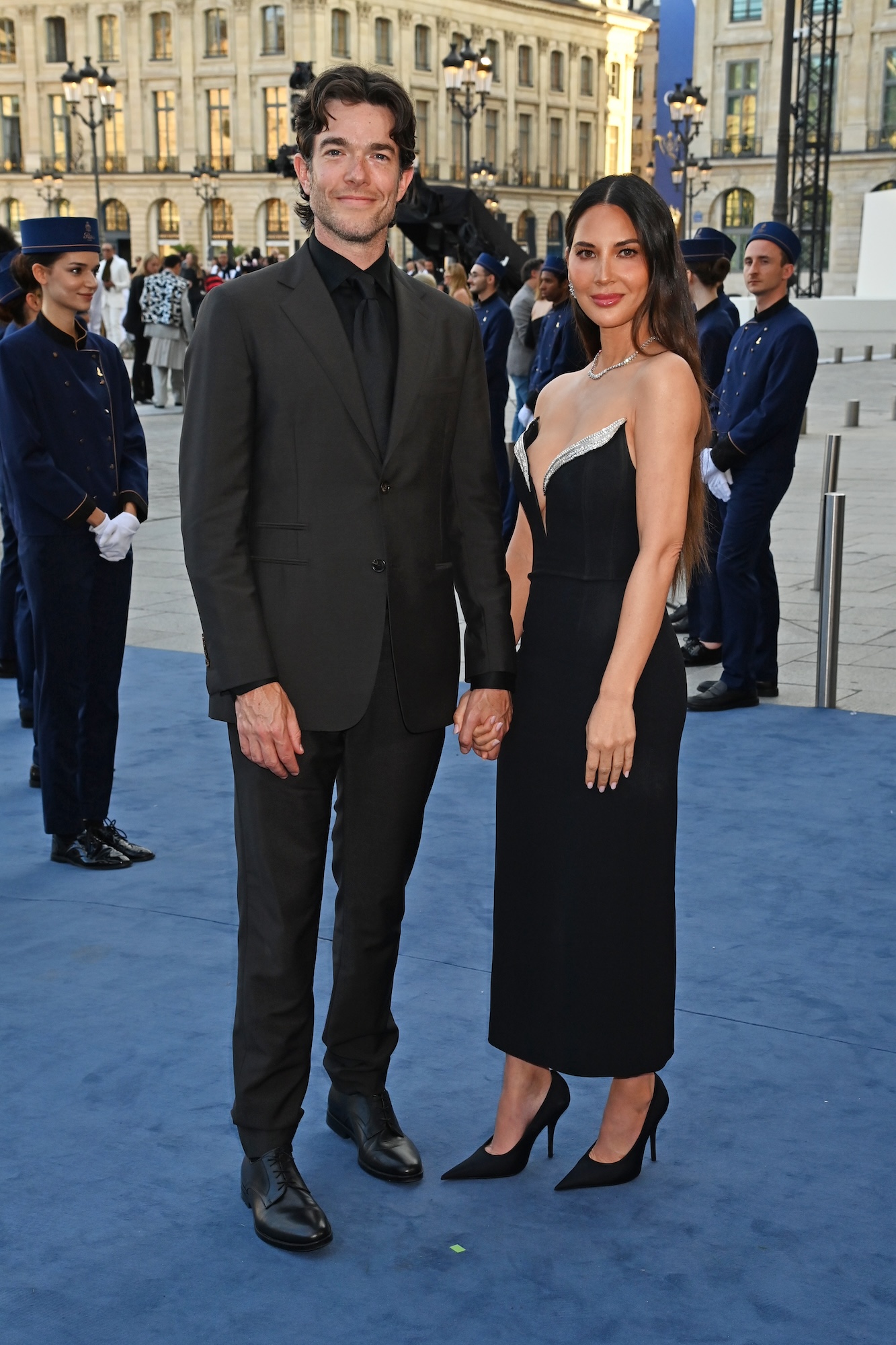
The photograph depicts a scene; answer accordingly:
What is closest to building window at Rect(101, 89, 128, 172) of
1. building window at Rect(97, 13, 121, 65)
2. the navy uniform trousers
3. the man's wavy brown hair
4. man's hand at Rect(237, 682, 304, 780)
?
building window at Rect(97, 13, 121, 65)

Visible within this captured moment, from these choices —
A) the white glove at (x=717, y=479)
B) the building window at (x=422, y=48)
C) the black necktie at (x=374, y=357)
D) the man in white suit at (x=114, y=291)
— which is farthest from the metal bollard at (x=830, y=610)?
the building window at (x=422, y=48)

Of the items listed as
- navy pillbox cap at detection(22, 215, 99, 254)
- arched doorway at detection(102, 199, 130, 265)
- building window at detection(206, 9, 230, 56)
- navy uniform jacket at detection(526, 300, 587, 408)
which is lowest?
navy uniform jacket at detection(526, 300, 587, 408)

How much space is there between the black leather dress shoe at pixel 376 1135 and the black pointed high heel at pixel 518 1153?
3.3 inches

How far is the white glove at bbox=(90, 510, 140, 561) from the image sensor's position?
14.9 feet

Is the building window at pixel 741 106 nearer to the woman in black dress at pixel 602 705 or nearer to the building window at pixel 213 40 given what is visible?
the building window at pixel 213 40

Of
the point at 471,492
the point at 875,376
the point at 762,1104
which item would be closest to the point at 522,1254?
the point at 762,1104

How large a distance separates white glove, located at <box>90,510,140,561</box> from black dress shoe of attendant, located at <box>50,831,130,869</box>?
2.91ft

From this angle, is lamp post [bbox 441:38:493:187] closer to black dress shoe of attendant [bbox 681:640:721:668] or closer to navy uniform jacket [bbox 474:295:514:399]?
navy uniform jacket [bbox 474:295:514:399]

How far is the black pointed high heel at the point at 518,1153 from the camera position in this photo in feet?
9.66

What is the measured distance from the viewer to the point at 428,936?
4129mm

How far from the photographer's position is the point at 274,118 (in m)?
66.9

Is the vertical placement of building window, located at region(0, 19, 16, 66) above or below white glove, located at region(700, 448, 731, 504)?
above

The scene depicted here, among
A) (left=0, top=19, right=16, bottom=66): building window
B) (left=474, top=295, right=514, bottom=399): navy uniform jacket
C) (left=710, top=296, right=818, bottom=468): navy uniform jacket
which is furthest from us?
(left=0, top=19, right=16, bottom=66): building window

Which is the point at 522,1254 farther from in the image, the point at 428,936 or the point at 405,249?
the point at 405,249
